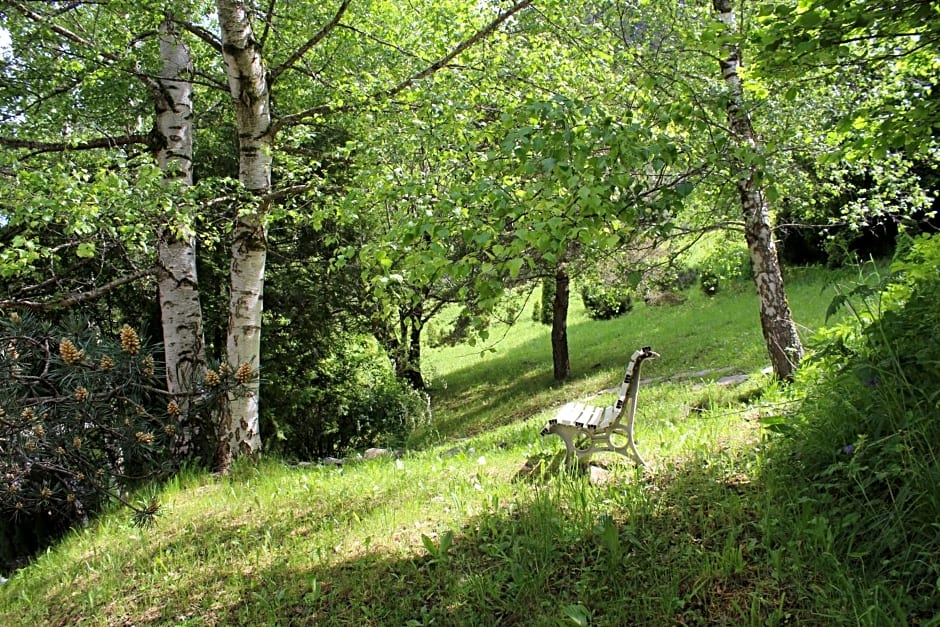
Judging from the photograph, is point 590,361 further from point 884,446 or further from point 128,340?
point 128,340

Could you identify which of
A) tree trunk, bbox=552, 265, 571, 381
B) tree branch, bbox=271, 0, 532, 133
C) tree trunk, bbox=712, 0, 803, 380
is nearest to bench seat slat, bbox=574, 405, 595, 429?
tree trunk, bbox=712, 0, 803, 380

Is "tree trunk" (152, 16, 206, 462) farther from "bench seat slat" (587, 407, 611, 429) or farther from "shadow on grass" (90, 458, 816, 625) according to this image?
"bench seat slat" (587, 407, 611, 429)

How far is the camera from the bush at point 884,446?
8.70 feet

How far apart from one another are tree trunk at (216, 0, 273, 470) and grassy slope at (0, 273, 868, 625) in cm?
52

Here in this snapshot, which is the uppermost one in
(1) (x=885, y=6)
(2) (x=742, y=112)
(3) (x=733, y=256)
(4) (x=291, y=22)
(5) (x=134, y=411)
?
(4) (x=291, y=22)

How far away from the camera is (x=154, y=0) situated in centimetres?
586

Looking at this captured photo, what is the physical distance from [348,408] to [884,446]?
346 inches

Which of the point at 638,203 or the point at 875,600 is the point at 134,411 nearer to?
the point at 638,203

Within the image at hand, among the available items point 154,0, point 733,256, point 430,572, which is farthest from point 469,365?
point 430,572

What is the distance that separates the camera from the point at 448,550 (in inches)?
148

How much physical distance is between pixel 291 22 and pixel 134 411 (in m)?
5.79

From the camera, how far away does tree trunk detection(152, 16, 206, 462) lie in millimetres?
6953

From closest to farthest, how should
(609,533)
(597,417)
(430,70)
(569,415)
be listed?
(609,533) → (597,417) → (569,415) → (430,70)

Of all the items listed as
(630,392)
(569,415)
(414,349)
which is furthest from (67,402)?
(414,349)
